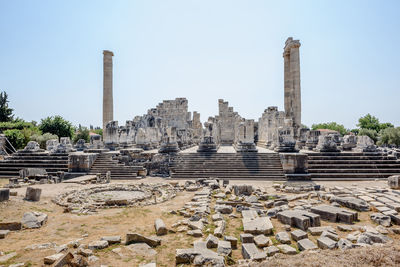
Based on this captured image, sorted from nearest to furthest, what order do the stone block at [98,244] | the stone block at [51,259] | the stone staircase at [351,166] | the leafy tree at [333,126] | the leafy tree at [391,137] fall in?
1. the stone block at [51,259]
2. the stone block at [98,244]
3. the stone staircase at [351,166]
4. the leafy tree at [391,137]
5. the leafy tree at [333,126]

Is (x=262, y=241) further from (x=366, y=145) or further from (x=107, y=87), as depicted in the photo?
(x=107, y=87)

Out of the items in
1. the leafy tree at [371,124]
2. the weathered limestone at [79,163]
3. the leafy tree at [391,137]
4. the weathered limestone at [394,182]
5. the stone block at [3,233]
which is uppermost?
the leafy tree at [371,124]

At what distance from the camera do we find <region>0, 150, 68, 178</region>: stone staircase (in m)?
13.0

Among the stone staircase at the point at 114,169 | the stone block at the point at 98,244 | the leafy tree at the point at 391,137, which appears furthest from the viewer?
the leafy tree at the point at 391,137

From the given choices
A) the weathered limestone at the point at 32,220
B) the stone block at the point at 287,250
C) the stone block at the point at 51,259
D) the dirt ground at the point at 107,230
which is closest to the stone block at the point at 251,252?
the dirt ground at the point at 107,230

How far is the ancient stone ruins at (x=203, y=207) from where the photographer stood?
389cm

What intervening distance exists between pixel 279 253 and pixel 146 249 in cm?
223

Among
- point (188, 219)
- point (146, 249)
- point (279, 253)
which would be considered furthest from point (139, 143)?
point (279, 253)

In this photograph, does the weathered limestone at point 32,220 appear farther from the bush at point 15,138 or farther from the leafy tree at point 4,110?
the leafy tree at point 4,110

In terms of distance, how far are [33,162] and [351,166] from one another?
56.3 ft

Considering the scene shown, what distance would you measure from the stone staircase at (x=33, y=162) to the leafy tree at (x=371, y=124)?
162ft

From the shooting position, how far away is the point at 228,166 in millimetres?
12312

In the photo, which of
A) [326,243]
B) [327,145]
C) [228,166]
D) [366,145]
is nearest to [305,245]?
[326,243]

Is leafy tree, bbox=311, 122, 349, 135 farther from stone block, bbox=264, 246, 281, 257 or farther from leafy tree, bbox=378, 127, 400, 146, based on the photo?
stone block, bbox=264, 246, 281, 257
